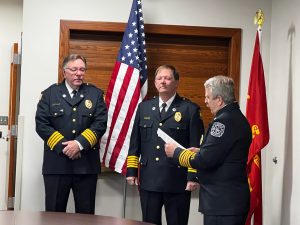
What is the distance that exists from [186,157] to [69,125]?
1033 millimetres

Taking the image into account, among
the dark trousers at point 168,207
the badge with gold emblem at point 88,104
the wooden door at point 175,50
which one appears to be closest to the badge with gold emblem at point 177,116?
the dark trousers at point 168,207

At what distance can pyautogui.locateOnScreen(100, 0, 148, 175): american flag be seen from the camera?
406 centimetres

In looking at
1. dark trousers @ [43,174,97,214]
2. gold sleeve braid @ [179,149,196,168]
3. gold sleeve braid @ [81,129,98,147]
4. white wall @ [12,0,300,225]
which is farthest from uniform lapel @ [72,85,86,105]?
gold sleeve braid @ [179,149,196,168]

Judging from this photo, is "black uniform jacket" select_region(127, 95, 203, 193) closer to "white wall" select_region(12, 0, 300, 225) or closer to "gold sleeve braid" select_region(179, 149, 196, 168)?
"gold sleeve braid" select_region(179, 149, 196, 168)

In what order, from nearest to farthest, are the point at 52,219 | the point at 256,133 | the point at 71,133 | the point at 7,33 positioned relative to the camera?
the point at 52,219, the point at 71,133, the point at 256,133, the point at 7,33

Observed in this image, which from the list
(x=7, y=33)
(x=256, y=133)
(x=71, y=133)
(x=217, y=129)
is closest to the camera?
(x=217, y=129)

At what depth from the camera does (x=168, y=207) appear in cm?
341

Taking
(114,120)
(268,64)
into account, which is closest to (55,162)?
(114,120)

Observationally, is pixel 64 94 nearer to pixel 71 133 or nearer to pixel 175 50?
pixel 71 133

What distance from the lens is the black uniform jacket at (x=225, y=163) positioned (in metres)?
2.70

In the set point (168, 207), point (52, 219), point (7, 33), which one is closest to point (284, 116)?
point (168, 207)

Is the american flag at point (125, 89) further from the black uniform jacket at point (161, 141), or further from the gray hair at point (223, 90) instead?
the gray hair at point (223, 90)

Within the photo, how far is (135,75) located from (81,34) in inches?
25.6

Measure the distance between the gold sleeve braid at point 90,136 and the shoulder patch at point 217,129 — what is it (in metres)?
1.04
